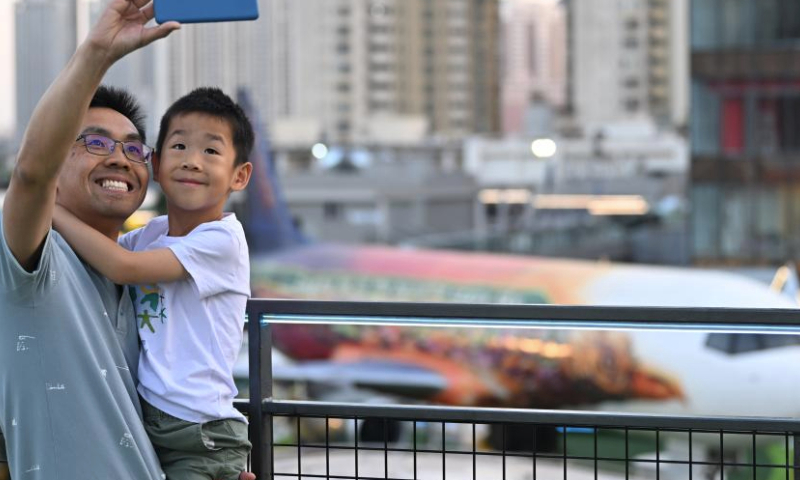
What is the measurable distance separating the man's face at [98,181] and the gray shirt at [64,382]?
125mm

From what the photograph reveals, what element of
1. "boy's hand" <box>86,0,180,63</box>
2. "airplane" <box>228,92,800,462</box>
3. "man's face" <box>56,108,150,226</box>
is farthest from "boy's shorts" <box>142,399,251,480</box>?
"airplane" <box>228,92,800,462</box>

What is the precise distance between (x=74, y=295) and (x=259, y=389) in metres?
1.06

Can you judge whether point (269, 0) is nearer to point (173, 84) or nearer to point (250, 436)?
point (173, 84)

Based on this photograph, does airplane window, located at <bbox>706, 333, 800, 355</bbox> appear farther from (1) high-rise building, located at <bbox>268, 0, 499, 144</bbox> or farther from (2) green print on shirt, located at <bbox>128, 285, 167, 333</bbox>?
(1) high-rise building, located at <bbox>268, 0, 499, 144</bbox>

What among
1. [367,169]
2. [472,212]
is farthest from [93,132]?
[472,212]

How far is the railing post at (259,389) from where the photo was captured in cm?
328

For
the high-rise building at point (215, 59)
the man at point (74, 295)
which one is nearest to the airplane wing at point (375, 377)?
the man at point (74, 295)

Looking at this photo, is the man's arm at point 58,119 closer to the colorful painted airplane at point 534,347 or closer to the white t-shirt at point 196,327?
the white t-shirt at point 196,327

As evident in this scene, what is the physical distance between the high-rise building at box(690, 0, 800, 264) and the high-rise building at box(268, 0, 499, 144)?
3205 inches

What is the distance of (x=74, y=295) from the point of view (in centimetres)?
233

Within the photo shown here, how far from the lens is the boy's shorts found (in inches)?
98.6

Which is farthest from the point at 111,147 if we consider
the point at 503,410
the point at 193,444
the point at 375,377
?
the point at 375,377

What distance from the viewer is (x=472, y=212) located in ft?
274

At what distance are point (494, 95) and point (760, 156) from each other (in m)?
119
